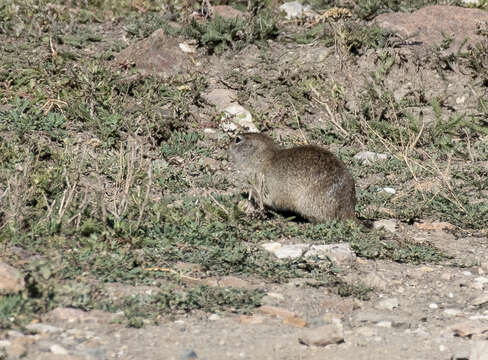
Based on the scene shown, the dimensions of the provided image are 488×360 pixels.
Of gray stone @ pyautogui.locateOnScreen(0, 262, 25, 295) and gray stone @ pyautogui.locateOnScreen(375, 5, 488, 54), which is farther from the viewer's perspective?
gray stone @ pyautogui.locateOnScreen(375, 5, 488, 54)

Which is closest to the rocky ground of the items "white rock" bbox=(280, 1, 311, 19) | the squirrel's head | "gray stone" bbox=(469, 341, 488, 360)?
"gray stone" bbox=(469, 341, 488, 360)

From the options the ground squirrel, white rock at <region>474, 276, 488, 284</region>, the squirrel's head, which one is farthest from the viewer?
the squirrel's head

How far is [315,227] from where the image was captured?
641 cm

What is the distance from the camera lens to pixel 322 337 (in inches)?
171

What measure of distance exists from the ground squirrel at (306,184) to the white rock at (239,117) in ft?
6.15

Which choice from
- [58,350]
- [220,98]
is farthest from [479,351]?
[220,98]

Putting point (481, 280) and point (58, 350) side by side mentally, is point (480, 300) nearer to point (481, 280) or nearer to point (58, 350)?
point (481, 280)

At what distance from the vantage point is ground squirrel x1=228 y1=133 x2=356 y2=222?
258 inches

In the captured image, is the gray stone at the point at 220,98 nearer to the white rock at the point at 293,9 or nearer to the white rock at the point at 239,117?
the white rock at the point at 239,117

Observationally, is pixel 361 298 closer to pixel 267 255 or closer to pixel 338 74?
pixel 267 255

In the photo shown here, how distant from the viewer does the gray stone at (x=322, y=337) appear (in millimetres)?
4332

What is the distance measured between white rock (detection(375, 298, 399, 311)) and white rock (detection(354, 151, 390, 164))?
3438mm

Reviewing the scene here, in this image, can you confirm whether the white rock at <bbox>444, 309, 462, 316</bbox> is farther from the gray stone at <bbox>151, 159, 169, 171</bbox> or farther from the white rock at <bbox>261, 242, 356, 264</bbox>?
the gray stone at <bbox>151, 159, 169, 171</bbox>

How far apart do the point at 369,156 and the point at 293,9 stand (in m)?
3.43
